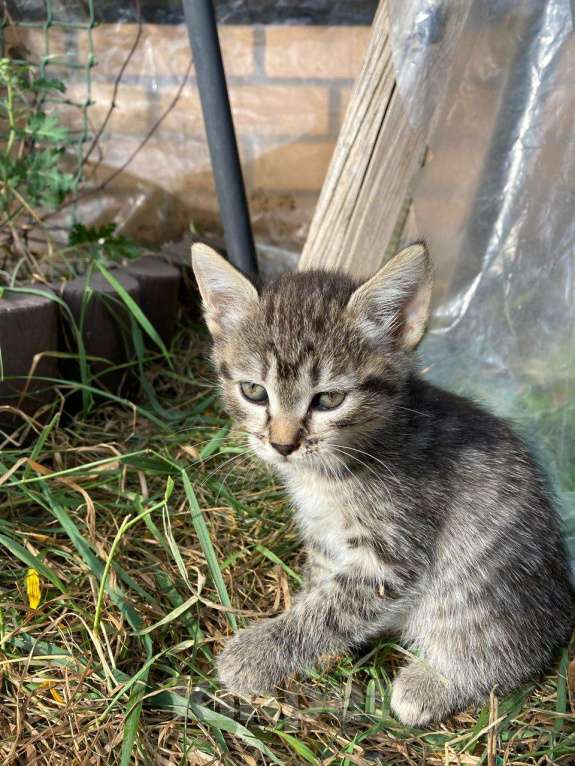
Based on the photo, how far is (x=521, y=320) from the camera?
8.25ft

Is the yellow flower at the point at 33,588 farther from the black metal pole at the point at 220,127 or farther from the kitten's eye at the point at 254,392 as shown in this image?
the black metal pole at the point at 220,127

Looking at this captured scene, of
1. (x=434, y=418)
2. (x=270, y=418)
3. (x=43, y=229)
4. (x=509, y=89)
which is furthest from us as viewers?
(x=43, y=229)

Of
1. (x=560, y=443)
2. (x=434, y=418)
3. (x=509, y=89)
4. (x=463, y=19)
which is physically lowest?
(x=560, y=443)

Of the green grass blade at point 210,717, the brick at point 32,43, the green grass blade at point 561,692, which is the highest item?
the brick at point 32,43

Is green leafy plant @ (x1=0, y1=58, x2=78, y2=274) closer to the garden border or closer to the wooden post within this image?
the garden border

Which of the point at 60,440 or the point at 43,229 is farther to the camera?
the point at 43,229

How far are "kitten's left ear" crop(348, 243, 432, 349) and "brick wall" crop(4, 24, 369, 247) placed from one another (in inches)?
72.4

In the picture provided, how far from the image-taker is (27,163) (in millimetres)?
2721

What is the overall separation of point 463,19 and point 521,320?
1022 mm

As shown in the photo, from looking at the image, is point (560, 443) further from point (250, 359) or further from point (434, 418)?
point (250, 359)

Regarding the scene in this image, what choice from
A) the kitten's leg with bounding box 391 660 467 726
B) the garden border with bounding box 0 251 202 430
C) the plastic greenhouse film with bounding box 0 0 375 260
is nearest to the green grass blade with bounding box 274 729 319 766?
the kitten's leg with bounding box 391 660 467 726

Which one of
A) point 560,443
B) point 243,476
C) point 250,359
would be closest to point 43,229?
point 243,476

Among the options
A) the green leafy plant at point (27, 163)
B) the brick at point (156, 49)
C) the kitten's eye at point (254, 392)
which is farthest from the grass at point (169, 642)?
the brick at point (156, 49)

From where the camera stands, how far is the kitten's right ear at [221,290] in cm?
185
